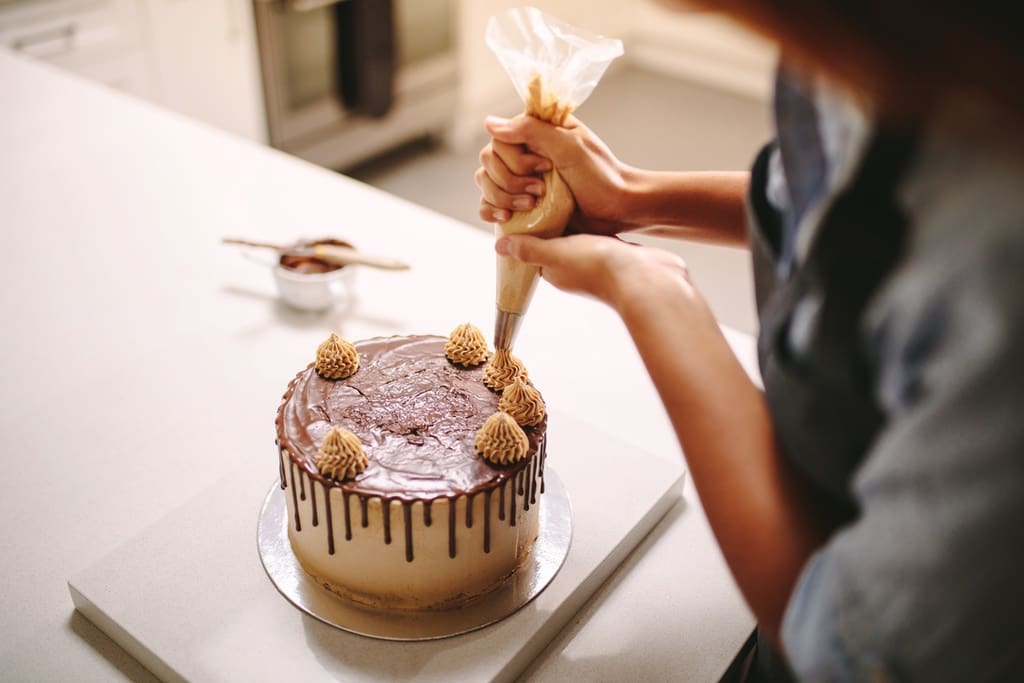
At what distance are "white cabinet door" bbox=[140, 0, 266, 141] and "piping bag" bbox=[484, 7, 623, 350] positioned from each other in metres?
2.44

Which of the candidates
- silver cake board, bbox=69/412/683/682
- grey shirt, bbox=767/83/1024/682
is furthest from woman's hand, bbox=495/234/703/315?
silver cake board, bbox=69/412/683/682

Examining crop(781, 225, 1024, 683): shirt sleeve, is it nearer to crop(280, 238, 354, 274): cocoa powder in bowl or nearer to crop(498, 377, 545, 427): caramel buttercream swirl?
crop(498, 377, 545, 427): caramel buttercream swirl

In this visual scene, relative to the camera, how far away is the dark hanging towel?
10.3 ft

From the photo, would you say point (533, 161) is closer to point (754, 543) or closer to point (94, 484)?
point (754, 543)

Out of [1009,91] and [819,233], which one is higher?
[1009,91]

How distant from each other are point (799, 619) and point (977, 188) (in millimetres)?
284

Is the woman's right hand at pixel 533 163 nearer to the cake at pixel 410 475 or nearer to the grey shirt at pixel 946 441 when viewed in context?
the cake at pixel 410 475

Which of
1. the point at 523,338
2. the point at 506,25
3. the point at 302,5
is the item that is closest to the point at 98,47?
the point at 302,5

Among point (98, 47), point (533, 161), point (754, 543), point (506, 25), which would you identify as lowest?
point (98, 47)

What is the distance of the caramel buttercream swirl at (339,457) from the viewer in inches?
34.2

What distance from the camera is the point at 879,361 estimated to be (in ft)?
1.71

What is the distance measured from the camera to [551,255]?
861 mm

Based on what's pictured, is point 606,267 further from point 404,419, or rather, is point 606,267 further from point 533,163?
point 404,419

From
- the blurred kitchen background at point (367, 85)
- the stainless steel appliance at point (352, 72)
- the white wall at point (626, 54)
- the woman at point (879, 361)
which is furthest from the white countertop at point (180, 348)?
the white wall at point (626, 54)
